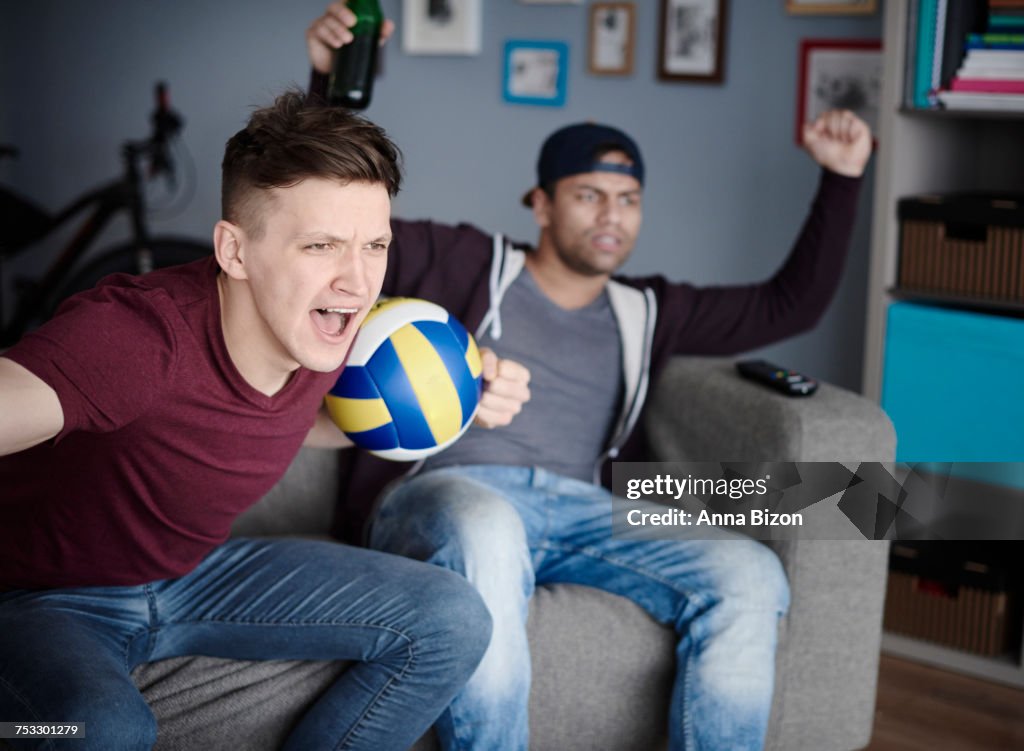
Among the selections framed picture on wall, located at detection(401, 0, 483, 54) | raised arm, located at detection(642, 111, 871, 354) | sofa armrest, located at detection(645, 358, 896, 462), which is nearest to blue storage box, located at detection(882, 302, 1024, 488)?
raised arm, located at detection(642, 111, 871, 354)

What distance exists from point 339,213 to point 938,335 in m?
1.58

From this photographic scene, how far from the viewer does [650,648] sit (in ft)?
6.64

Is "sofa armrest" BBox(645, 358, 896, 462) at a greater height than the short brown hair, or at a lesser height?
lesser

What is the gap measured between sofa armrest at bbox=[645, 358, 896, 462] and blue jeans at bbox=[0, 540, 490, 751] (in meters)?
0.69

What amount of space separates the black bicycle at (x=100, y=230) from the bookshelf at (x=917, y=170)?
246 centimetres

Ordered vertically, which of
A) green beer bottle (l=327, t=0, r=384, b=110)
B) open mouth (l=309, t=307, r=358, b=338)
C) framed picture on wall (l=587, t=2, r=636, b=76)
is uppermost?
framed picture on wall (l=587, t=2, r=636, b=76)

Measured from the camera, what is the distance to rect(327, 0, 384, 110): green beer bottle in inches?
87.4

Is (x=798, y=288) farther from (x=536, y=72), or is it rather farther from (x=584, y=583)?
(x=536, y=72)

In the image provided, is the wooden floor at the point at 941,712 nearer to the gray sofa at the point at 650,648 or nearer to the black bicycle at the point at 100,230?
the gray sofa at the point at 650,648

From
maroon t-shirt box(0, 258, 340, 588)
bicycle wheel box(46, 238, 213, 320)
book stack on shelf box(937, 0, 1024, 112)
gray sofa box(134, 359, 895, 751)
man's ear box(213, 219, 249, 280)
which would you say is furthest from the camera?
bicycle wheel box(46, 238, 213, 320)

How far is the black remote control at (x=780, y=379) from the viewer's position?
2.23 metres

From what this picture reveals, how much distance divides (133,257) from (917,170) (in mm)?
2809

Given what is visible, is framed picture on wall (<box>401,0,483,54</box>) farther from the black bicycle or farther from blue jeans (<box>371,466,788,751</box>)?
blue jeans (<box>371,466,788,751</box>)

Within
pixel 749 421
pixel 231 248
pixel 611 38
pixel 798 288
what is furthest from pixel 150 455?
pixel 611 38
